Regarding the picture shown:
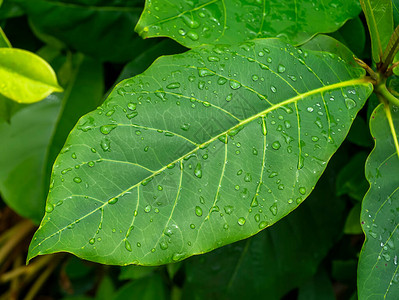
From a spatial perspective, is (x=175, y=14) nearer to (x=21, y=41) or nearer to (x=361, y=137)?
(x=361, y=137)

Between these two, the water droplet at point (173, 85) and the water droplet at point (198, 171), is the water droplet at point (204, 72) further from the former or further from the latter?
the water droplet at point (198, 171)

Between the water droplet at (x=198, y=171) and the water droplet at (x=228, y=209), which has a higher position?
the water droplet at (x=198, y=171)

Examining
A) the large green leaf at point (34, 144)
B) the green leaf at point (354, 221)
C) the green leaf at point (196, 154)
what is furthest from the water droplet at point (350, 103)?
the large green leaf at point (34, 144)

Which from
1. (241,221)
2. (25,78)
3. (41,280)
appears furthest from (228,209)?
(41,280)

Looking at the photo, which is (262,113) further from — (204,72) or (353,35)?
(353,35)

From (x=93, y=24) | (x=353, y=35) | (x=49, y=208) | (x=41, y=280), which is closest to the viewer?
(x=49, y=208)

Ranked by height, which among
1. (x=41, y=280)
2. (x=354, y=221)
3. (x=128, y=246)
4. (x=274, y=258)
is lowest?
(x=41, y=280)
